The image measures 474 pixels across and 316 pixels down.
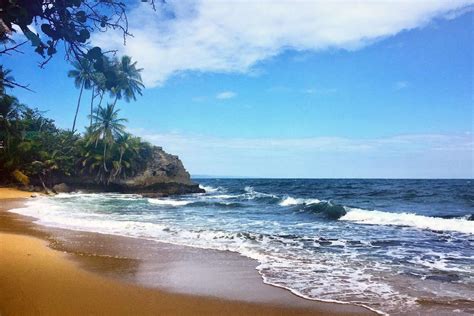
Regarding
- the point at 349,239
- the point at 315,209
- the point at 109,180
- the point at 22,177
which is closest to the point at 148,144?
the point at 109,180

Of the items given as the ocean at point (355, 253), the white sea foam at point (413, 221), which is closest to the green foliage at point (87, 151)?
the ocean at point (355, 253)

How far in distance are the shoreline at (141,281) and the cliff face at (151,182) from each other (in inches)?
1244

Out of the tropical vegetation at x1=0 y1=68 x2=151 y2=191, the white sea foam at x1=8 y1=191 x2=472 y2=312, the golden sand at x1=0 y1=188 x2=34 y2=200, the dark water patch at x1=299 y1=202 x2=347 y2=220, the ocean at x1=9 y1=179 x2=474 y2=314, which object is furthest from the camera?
the tropical vegetation at x1=0 y1=68 x2=151 y2=191

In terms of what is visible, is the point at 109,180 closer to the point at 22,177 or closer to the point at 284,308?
the point at 22,177

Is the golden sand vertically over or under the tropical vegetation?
under

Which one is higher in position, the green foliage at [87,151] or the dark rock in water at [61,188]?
the green foliage at [87,151]

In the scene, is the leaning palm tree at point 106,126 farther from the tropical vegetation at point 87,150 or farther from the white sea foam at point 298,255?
the white sea foam at point 298,255

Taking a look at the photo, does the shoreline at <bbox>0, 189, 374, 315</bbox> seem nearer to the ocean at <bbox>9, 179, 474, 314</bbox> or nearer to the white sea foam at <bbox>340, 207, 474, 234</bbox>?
the ocean at <bbox>9, 179, 474, 314</bbox>

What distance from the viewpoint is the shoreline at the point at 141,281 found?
5.04 metres

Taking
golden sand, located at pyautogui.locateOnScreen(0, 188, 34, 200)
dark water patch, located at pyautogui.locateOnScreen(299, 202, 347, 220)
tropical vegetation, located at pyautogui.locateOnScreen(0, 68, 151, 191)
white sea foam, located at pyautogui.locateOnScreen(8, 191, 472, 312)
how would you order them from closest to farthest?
white sea foam, located at pyautogui.locateOnScreen(8, 191, 472, 312)
dark water patch, located at pyautogui.locateOnScreen(299, 202, 347, 220)
golden sand, located at pyautogui.locateOnScreen(0, 188, 34, 200)
tropical vegetation, located at pyautogui.locateOnScreen(0, 68, 151, 191)

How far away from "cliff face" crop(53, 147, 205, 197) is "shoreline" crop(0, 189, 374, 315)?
31587mm

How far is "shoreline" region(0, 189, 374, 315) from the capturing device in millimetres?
5039

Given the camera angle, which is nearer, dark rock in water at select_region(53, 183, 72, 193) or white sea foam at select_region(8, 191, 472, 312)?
white sea foam at select_region(8, 191, 472, 312)

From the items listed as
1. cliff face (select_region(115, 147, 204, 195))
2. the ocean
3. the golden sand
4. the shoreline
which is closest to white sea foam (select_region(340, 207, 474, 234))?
the ocean
